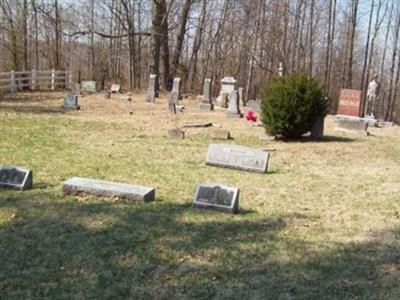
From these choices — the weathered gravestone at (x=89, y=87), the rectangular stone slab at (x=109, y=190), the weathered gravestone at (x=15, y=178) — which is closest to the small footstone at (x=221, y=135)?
the rectangular stone slab at (x=109, y=190)

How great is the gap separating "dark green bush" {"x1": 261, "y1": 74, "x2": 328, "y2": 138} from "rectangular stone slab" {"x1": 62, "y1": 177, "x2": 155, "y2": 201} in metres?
6.25

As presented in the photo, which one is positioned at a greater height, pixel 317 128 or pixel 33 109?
pixel 317 128

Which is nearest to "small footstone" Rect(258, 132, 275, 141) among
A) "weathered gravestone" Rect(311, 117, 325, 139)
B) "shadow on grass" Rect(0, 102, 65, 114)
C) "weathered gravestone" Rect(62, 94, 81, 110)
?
"weathered gravestone" Rect(311, 117, 325, 139)

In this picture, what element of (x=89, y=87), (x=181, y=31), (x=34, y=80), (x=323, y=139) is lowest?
(x=323, y=139)

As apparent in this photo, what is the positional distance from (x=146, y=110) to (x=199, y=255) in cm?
1459

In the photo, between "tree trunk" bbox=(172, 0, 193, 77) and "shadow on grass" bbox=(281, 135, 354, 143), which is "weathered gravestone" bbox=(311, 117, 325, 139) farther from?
"tree trunk" bbox=(172, 0, 193, 77)

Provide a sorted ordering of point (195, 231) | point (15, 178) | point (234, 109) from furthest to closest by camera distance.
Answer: point (234, 109) → point (15, 178) → point (195, 231)

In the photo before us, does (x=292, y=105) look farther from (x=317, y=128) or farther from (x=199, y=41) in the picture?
(x=199, y=41)

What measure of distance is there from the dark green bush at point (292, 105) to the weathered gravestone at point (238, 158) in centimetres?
348

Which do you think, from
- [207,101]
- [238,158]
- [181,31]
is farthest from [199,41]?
[238,158]

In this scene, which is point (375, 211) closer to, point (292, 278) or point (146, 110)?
point (292, 278)

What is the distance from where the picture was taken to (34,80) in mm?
25688

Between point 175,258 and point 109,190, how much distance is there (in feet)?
6.37

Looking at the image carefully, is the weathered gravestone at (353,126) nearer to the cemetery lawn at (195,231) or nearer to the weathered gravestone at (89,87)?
the cemetery lawn at (195,231)
